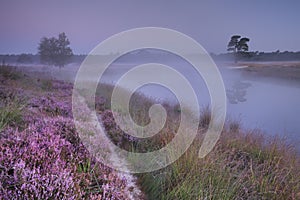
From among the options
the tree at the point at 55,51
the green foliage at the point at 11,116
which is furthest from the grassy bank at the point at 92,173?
the tree at the point at 55,51

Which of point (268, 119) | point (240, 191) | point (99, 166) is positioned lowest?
point (268, 119)

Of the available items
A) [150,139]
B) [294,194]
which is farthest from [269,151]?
[150,139]

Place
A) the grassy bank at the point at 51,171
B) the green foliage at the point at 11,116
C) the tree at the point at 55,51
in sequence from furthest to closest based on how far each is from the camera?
the tree at the point at 55,51 < the green foliage at the point at 11,116 < the grassy bank at the point at 51,171

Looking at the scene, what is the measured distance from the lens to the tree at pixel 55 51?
3634 centimetres

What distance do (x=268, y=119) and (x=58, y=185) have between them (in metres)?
13.1

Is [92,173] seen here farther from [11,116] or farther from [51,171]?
[11,116]

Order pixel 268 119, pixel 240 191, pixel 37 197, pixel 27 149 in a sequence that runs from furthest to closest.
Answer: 1. pixel 268 119
2. pixel 240 191
3. pixel 27 149
4. pixel 37 197

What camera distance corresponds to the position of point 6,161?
2.42 meters

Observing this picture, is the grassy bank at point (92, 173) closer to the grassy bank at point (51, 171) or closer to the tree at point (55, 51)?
the grassy bank at point (51, 171)

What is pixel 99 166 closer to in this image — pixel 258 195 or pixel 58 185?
pixel 58 185

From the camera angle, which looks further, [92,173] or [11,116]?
[11,116]

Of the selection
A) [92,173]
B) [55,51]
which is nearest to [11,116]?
[92,173]

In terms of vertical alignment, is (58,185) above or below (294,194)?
above

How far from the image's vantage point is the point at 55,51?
36938 millimetres
